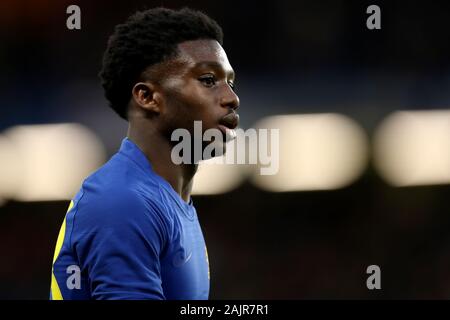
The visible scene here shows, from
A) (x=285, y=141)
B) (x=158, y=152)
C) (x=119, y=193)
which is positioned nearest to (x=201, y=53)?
(x=158, y=152)

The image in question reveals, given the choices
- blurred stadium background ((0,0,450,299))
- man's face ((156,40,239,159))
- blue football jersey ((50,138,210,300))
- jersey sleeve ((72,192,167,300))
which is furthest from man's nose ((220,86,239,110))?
blurred stadium background ((0,0,450,299))

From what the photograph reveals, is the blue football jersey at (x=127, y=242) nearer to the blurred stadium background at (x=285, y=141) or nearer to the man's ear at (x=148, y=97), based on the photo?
the man's ear at (x=148, y=97)

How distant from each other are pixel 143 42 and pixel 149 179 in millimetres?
422

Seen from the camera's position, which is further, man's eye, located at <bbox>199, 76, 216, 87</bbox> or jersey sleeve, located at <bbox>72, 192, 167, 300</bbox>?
man's eye, located at <bbox>199, 76, 216, 87</bbox>

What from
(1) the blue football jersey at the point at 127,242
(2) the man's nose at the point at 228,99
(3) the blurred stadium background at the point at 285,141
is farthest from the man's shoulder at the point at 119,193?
(3) the blurred stadium background at the point at 285,141

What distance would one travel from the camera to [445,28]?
253 inches

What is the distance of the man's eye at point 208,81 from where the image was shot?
260cm

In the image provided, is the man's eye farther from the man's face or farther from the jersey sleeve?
the jersey sleeve

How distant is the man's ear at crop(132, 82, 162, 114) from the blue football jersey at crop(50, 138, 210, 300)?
133mm

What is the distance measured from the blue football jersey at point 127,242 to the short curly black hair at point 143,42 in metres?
0.22

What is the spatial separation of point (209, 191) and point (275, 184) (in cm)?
47

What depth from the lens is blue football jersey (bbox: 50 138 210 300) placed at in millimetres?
2277
